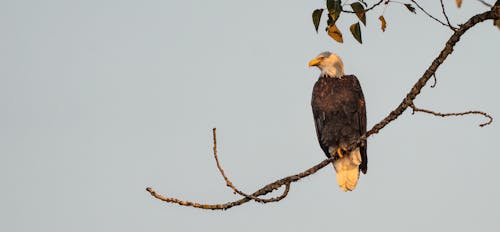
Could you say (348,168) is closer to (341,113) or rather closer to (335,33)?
(341,113)

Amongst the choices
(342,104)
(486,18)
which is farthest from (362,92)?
(486,18)

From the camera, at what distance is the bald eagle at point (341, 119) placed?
6773 mm

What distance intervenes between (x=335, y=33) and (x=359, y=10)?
19 cm

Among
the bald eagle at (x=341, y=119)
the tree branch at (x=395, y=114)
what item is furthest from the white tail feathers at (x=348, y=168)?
the tree branch at (x=395, y=114)

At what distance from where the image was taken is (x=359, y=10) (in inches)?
124

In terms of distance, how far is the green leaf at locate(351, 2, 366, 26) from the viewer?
3152mm

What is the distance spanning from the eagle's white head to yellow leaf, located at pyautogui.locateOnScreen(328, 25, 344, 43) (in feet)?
12.7

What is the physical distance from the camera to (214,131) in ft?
11.7

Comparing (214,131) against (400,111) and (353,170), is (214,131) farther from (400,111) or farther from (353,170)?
(353,170)

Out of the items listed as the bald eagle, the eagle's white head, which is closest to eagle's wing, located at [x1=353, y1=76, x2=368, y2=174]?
the bald eagle

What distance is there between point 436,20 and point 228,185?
→ 1.43 m

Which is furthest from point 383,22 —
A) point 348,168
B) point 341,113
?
point 348,168

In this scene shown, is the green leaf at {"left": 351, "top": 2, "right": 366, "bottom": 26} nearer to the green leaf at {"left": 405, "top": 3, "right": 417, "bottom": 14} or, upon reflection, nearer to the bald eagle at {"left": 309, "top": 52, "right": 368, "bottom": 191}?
the green leaf at {"left": 405, "top": 3, "right": 417, "bottom": 14}

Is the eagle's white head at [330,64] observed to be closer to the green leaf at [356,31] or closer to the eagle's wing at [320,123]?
the eagle's wing at [320,123]
